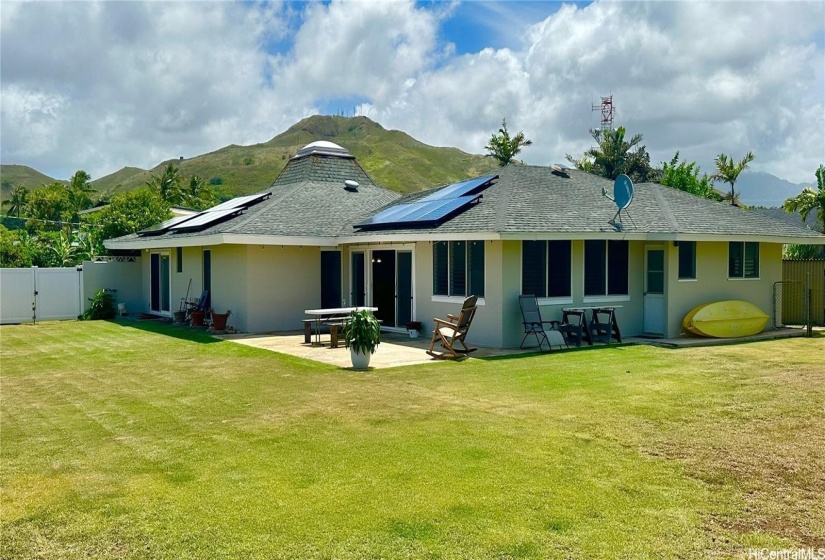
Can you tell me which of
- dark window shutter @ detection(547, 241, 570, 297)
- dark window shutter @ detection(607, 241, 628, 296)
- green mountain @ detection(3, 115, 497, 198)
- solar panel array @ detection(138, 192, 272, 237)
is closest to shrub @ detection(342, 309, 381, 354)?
dark window shutter @ detection(547, 241, 570, 297)

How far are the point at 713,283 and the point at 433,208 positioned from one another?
7170 mm

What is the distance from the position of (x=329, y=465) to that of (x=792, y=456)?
4198 millimetres

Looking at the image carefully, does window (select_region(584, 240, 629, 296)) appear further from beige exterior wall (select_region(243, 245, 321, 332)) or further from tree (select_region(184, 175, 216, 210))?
tree (select_region(184, 175, 216, 210))

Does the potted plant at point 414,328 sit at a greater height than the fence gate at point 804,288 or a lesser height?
lesser

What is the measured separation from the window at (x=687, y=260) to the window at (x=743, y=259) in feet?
4.76

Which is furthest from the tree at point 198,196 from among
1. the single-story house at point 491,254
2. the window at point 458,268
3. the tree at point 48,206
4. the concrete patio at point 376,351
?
the window at point 458,268

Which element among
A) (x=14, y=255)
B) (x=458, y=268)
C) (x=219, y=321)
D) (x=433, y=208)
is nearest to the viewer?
(x=458, y=268)

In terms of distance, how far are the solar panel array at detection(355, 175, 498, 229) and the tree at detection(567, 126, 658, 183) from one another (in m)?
30.6

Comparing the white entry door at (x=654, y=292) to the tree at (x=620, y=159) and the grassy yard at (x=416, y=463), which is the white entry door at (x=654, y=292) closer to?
the grassy yard at (x=416, y=463)

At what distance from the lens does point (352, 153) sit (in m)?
114

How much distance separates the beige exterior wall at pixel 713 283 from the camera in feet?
52.3

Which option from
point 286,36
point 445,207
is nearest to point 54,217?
point 286,36

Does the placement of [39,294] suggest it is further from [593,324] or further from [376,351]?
[593,324]

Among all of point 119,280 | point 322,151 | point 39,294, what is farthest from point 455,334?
point 119,280
